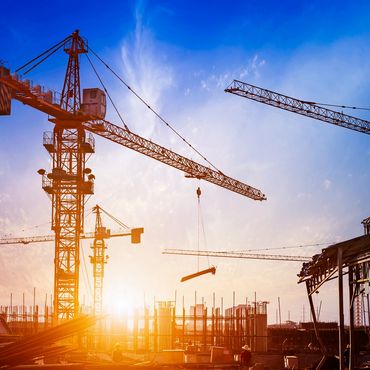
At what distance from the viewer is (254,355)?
122 ft

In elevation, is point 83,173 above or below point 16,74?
below

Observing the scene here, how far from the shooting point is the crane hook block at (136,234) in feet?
231

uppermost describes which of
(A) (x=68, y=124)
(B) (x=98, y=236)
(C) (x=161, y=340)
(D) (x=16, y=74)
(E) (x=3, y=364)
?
(D) (x=16, y=74)

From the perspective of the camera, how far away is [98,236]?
79.4m

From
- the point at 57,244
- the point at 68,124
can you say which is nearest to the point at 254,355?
the point at 57,244

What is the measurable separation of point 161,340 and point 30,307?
904 inches

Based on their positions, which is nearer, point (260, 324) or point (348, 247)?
point (348, 247)

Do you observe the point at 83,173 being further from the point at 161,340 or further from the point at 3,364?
the point at 3,364

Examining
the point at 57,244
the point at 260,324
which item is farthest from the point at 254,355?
the point at 57,244

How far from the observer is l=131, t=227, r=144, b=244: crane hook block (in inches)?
2776

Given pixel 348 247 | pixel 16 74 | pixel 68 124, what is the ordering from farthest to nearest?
pixel 68 124, pixel 16 74, pixel 348 247

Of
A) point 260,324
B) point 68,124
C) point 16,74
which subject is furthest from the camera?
point 68,124

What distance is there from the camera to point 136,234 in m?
71.8

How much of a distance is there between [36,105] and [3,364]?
1660 inches
